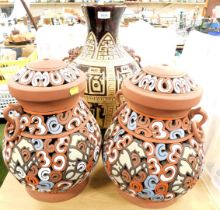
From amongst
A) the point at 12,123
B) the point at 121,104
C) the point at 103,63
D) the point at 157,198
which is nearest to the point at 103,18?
the point at 103,63

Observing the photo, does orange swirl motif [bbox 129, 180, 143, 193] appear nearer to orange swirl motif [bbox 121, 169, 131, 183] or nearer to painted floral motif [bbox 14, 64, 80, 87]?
orange swirl motif [bbox 121, 169, 131, 183]

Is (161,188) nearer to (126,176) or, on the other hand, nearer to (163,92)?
(126,176)

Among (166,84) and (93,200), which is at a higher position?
(166,84)

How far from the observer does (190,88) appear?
0.45 meters

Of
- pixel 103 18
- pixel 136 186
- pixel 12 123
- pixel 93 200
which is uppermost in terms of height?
pixel 103 18

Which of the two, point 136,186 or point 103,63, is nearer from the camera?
point 136,186

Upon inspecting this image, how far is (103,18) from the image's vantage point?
23.6 inches

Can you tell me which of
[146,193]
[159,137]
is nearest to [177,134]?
[159,137]

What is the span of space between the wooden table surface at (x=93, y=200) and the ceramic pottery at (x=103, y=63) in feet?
0.66

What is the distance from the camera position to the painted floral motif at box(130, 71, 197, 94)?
44cm

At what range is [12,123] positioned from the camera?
0.49m

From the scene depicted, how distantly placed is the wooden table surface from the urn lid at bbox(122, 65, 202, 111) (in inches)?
10.2

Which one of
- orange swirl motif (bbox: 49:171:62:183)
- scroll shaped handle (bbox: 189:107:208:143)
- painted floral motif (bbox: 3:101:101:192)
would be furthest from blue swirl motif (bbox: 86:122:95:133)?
scroll shaped handle (bbox: 189:107:208:143)

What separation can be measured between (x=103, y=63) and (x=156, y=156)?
29 centimetres
